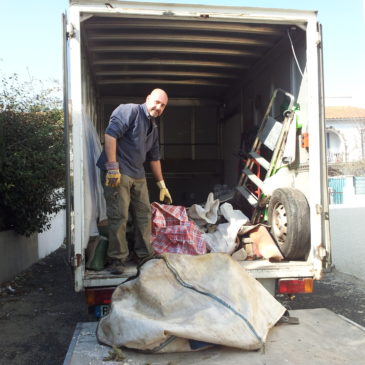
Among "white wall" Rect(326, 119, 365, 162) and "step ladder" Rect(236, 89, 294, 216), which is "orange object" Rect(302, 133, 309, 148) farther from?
"white wall" Rect(326, 119, 365, 162)

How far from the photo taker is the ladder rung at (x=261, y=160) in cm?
489

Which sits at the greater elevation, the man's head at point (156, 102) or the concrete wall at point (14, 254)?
the man's head at point (156, 102)

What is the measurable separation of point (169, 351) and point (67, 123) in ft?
6.06

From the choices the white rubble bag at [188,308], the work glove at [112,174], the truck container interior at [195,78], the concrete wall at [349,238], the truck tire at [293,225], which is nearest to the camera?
the white rubble bag at [188,308]

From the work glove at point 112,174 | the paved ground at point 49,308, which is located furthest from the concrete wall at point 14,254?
the work glove at point 112,174

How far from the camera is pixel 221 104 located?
7.59 metres

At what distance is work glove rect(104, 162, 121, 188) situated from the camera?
3.45 metres

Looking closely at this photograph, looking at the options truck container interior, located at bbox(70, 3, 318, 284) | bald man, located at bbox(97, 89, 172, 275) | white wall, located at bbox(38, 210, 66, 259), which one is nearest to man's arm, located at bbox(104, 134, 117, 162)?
bald man, located at bbox(97, 89, 172, 275)

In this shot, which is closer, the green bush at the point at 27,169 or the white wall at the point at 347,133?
the green bush at the point at 27,169

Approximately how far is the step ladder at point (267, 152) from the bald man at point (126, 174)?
142 cm

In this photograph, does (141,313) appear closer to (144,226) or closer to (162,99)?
(144,226)

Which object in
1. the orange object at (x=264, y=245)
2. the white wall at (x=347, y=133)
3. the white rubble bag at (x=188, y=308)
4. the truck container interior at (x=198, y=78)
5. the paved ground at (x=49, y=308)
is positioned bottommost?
the paved ground at (x=49, y=308)

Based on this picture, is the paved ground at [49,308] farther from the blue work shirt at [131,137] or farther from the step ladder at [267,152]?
the blue work shirt at [131,137]

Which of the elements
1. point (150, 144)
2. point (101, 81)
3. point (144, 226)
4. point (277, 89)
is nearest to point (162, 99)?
point (150, 144)
